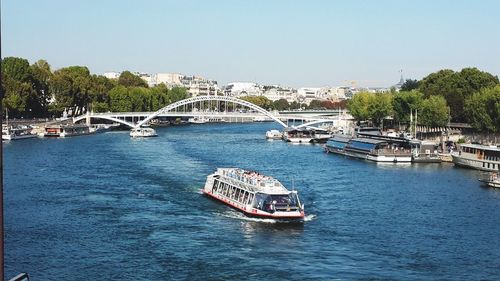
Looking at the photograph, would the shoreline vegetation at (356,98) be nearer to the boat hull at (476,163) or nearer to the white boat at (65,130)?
the white boat at (65,130)

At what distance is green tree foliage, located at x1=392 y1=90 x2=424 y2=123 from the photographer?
201 ft

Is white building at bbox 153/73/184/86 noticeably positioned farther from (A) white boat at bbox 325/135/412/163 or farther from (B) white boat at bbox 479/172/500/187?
(B) white boat at bbox 479/172/500/187

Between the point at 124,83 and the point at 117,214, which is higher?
the point at 124,83

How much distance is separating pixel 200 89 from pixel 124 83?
4821 cm

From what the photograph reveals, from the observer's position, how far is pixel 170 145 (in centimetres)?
5584

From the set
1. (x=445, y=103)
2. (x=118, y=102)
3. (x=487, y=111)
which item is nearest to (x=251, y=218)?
(x=487, y=111)

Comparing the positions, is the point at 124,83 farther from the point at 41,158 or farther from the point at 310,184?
the point at 310,184

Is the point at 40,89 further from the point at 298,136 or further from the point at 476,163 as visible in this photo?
the point at 476,163

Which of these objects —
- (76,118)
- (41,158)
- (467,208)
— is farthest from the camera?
(76,118)

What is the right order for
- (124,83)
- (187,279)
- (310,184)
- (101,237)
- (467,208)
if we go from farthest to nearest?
(124,83) < (310,184) < (467,208) < (101,237) < (187,279)

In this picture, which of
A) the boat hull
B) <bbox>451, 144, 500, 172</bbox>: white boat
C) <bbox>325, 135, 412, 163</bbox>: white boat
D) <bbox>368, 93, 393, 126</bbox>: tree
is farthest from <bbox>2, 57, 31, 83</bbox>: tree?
<bbox>451, 144, 500, 172</bbox>: white boat

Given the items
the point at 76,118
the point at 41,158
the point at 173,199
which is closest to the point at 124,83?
the point at 76,118

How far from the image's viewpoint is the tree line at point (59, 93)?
227 feet

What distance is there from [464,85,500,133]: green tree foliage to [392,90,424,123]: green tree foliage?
29.2 feet
